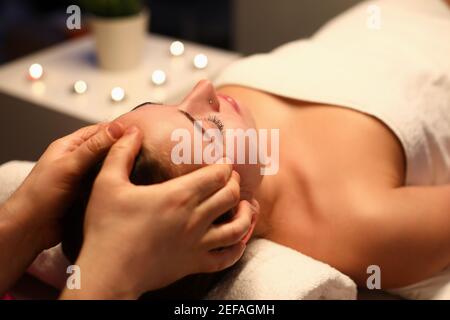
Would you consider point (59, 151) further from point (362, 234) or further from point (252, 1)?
point (252, 1)

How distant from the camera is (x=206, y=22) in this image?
250 cm

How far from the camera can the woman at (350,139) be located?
2.88 ft

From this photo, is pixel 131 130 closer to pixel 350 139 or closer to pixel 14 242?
pixel 14 242

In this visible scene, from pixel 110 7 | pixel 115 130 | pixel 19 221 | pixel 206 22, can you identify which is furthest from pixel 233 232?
pixel 206 22

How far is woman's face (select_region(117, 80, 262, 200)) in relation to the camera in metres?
0.72

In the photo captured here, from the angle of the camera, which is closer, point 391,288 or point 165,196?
point 165,196

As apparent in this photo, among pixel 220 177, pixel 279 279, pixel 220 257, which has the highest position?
pixel 220 177

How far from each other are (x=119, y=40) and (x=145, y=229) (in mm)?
1029

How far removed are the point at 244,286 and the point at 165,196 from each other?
277mm

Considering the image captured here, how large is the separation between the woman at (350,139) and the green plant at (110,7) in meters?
0.48

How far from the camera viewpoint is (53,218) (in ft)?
2.50

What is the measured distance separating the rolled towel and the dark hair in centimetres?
4
